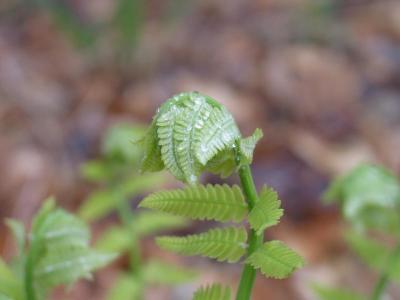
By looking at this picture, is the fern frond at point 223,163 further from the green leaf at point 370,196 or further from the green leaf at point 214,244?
the green leaf at point 370,196

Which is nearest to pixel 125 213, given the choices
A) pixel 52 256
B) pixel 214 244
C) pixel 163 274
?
pixel 163 274

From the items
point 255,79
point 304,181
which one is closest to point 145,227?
point 304,181

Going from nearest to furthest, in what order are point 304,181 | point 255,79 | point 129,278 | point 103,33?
point 129,278 → point 304,181 → point 255,79 → point 103,33

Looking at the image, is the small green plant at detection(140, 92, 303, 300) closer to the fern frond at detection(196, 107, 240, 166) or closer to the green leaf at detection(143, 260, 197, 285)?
the fern frond at detection(196, 107, 240, 166)

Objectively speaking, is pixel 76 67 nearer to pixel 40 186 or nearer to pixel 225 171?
pixel 40 186

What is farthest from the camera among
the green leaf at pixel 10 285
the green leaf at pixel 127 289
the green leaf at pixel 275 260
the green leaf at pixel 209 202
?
the green leaf at pixel 127 289

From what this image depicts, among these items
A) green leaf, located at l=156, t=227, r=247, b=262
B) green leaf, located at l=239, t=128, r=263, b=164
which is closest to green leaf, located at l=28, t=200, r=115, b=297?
green leaf, located at l=156, t=227, r=247, b=262

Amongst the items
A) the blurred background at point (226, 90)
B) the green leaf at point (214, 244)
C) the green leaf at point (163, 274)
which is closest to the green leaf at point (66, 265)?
the green leaf at point (214, 244)
